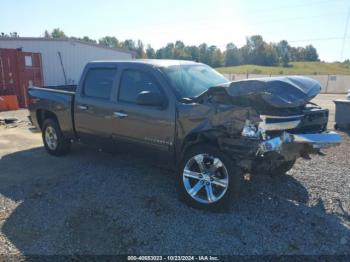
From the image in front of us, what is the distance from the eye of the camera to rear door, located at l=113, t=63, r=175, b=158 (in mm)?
4488

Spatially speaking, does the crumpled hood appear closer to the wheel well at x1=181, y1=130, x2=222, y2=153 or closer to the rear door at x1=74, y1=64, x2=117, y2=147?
the wheel well at x1=181, y1=130, x2=222, y2=153

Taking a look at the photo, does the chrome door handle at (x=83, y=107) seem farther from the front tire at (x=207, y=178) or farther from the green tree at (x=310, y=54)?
the green tree at (x=310, y=54)

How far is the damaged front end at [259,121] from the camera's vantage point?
3855 millimetres

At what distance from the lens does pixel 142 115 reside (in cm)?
474

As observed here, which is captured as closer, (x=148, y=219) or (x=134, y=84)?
(x=148, y=219)

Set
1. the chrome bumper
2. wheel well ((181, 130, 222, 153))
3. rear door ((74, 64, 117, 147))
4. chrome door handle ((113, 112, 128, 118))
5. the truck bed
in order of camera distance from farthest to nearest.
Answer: the truck bed → rear door ((74, 64, 117, 147)) → chrome door handle ((113, 112, 128, 118)) → wheel well ((181, 130, 222, 153)) → the chrome bumper

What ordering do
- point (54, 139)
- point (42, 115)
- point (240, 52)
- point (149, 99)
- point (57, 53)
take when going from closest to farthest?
point (149, 99)
point (54, 139)
point (42, 115)
point (57, 53)
point (240, 52)

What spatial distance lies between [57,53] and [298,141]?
1721cm

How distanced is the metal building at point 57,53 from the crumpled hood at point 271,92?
549 inches

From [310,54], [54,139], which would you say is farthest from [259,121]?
[310,54]

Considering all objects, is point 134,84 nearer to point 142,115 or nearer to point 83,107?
point 142,115

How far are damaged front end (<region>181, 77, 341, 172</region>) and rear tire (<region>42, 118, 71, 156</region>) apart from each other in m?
3.27

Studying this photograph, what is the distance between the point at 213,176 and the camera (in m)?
4.10

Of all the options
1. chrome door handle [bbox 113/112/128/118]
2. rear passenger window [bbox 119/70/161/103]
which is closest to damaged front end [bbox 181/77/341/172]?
rear passenger window [bbox 119/70/161/103]
